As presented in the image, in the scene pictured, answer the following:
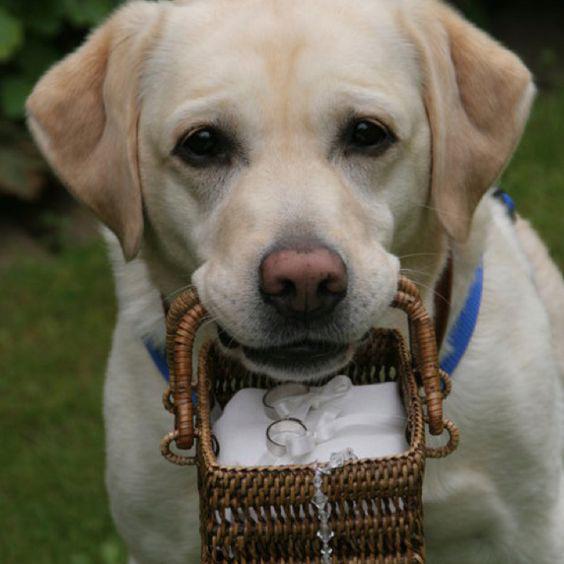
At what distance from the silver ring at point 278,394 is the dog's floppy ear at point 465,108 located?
0.58m

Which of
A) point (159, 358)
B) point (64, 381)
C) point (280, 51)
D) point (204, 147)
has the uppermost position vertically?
point (280, 51)

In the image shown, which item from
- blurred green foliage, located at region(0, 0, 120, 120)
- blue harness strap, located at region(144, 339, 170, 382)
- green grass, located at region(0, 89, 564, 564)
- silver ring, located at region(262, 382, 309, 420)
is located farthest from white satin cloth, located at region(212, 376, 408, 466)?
blurred green foliage, located at region(0, 0, 120, 120)

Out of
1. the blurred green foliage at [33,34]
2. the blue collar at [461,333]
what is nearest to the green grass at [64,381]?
the blurred green foliage at [33,34]

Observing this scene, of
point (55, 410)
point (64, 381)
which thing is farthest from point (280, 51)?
point (64, 381)

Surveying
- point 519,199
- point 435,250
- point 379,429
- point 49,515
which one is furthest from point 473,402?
point 519,199

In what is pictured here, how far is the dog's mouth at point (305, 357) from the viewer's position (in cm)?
285

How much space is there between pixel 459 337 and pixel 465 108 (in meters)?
0.61

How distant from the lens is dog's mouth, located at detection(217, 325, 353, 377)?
2.85m

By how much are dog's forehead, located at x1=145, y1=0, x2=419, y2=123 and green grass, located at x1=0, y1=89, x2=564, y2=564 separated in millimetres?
2223

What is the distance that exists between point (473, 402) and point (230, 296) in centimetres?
88

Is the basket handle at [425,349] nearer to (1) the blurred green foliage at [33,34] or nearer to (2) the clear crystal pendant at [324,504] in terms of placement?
(2) the clear crystal pendant at [324,504]

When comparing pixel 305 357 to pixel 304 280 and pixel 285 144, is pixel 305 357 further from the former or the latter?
pixel 285 144

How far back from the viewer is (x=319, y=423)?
2.78 m

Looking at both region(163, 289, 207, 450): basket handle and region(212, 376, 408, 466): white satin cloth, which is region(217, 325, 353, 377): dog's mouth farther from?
region(163, 289, 207, 450): basket handle
